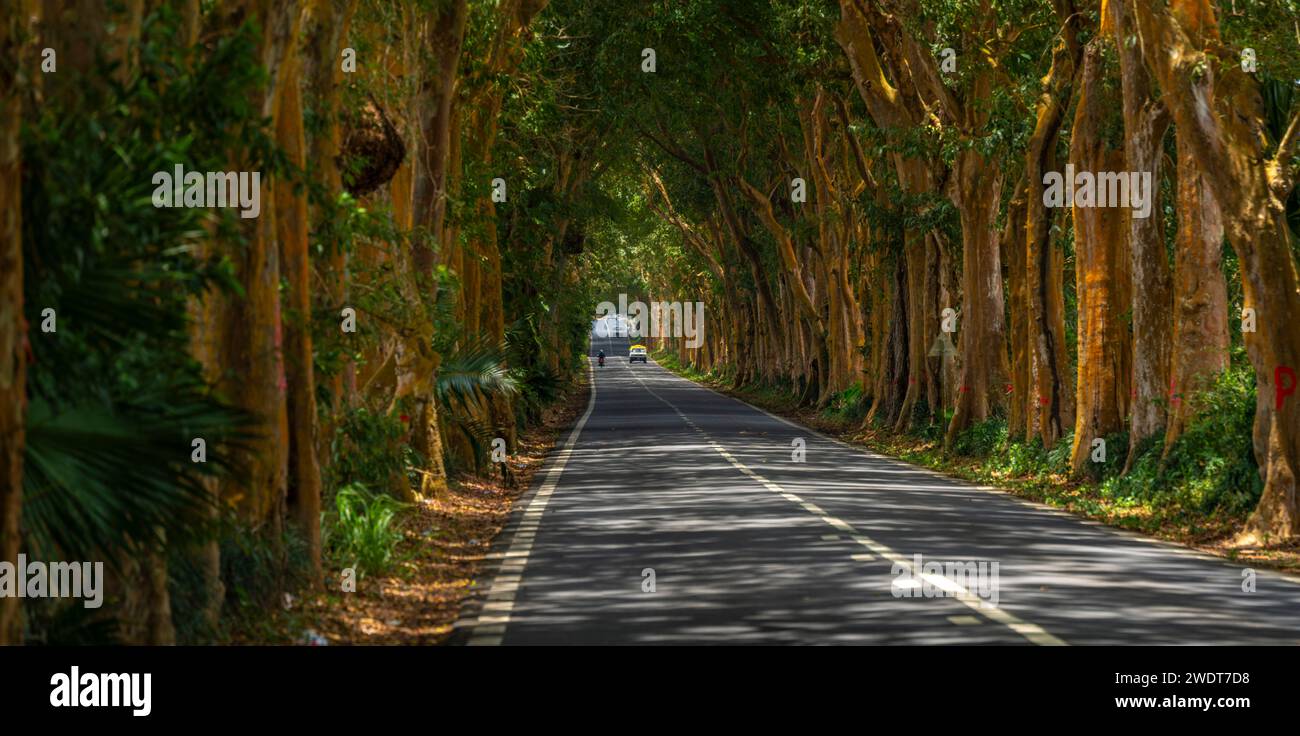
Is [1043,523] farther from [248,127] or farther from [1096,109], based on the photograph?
[248,127]

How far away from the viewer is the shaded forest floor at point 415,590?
39.8 ft

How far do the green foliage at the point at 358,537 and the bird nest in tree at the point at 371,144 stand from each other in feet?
10.2

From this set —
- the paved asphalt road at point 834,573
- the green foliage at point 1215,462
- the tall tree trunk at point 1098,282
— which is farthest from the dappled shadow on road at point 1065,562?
the tall tree trunk at point 1098,282

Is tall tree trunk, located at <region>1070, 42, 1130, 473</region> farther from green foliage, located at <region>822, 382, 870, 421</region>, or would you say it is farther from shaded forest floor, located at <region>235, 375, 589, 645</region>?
green foliage, located at <region>822, 382, 870, 421</region>

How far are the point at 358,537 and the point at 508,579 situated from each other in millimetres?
1420

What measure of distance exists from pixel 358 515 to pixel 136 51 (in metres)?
7.74

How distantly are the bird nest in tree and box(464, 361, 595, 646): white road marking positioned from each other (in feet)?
12.6

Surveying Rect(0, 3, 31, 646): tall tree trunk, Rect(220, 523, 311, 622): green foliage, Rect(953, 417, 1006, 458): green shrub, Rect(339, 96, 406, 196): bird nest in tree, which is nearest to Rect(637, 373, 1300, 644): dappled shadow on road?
Rect(953, 417, 1006, 458): green shrub

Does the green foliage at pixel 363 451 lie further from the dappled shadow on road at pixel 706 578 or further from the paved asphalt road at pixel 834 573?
the dappled shadow on road at pixel 706 578

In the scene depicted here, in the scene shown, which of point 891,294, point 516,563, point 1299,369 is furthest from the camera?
point 891,294

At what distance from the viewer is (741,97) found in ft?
162

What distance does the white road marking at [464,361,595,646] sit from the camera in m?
12.1

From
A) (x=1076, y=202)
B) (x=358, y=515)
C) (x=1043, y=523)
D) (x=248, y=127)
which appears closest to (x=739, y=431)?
(x=1076, y=202)

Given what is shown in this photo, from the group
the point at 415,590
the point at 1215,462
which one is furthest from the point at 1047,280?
the point at 415,590
